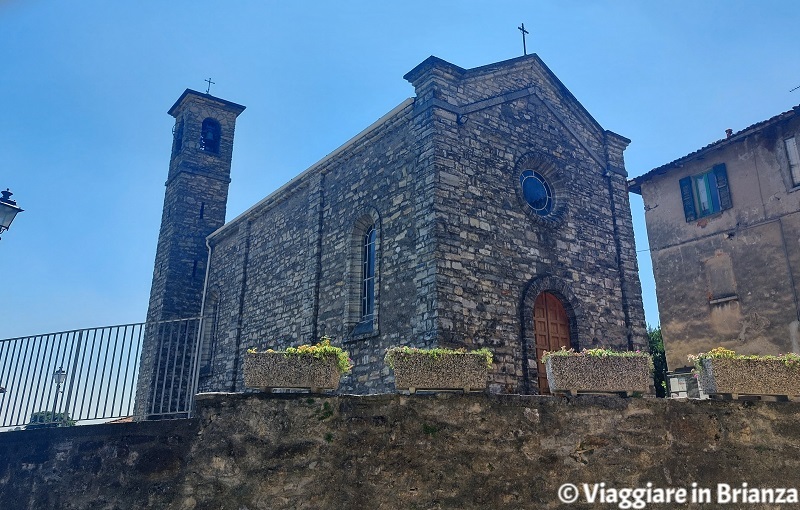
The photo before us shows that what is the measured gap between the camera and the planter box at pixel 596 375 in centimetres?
620

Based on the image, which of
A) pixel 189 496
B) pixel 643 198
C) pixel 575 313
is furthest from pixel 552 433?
pixel 643 198

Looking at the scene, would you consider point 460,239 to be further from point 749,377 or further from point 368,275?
point 749,377

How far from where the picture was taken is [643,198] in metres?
18.3

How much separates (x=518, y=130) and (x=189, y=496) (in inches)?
403

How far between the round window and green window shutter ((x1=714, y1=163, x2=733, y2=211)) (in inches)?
238

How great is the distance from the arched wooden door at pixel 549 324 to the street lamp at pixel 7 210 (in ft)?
28.9

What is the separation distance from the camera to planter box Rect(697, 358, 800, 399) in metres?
6.67

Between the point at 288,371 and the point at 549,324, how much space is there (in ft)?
25.1

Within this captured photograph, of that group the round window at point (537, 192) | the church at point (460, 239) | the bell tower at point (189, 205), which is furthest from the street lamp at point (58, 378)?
the bell tower at point (189, 205)

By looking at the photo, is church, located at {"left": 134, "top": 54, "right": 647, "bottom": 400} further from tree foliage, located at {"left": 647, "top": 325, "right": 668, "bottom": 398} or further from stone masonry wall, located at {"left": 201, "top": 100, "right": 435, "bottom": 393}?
tree foliage, located at {"left": 647, "top": 325, "right": 668, "bottom": 398}

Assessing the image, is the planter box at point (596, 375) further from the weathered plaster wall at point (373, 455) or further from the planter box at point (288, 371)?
the planter box at point (288, 371)

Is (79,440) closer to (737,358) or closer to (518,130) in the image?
(737,358)

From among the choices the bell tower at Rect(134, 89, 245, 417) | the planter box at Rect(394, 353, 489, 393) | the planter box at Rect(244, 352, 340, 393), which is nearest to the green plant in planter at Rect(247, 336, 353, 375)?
the planter box at Rect(244, 352, 340, 393)

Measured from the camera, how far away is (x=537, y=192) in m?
13.0
